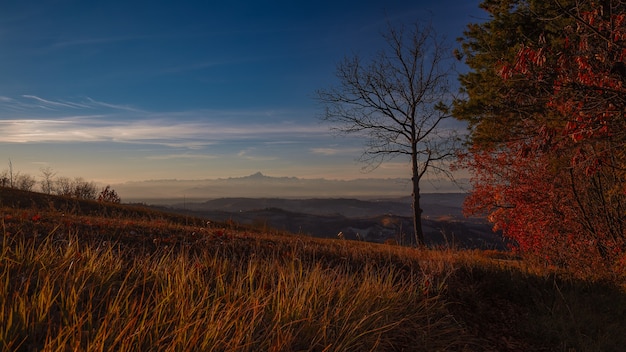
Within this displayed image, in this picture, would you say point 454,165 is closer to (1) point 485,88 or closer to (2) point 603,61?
(1) point 485,88

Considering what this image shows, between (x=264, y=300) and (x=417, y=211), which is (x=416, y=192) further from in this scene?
(x=264, y=300)

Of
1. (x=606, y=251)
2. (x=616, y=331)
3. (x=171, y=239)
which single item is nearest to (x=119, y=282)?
(x=171, y=239)

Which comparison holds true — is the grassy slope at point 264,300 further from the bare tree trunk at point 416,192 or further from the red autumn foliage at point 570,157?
the bare tree trunk at point 416,192

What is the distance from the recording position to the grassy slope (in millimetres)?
3114

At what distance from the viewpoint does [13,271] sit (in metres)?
4.20

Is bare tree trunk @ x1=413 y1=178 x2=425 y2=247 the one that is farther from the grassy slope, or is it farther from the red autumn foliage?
the grassy slope

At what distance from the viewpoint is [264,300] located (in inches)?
161

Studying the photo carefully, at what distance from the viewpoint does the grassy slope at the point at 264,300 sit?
3114mm

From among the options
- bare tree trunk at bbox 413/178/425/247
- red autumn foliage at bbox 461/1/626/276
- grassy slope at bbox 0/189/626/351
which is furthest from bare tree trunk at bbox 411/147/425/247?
grassy slope at bbox 0/189/626/351

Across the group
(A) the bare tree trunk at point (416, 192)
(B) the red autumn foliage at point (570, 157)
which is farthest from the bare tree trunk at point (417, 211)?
(B) the red autumn foliage at point (570, 157)

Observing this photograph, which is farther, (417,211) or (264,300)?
(417,211)

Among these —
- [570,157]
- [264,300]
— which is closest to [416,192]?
[570,157]

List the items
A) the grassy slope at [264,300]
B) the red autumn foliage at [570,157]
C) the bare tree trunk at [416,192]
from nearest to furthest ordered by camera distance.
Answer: the grassy slope at [264,300] < the red autumn foliage at [570,157] < the bare tree trunk at [416,192]

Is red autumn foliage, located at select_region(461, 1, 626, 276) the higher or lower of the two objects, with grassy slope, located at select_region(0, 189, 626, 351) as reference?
higher
